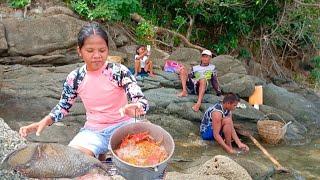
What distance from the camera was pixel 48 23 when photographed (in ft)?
36.1

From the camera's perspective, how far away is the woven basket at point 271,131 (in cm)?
930

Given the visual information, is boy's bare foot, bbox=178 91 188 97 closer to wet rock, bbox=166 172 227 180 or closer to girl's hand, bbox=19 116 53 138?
wet rock, bbox=166 172 227 180

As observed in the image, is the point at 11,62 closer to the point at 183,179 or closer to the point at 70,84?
the point at 183,179

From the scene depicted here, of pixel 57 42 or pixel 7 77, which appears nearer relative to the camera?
pixel 7 77

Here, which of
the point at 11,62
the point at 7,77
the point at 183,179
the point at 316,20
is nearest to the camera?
the point at 183,179

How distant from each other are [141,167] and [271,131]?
21.7ft

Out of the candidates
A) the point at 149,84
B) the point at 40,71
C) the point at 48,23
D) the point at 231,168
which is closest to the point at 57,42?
the point at 48,23

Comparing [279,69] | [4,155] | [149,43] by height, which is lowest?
[279,69]

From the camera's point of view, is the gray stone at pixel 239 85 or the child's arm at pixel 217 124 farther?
the gray stone at pixel 239 85

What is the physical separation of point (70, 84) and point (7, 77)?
251 inches

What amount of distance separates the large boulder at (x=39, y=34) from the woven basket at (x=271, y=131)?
4.43 m

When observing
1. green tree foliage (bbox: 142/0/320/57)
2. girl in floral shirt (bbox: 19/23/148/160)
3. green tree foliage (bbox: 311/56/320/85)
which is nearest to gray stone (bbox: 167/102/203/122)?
green tree foliage (bbox: 142/0/320/57)

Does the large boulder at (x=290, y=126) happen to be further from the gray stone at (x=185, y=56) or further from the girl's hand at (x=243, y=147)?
the gray stone at (x=185, y=56)

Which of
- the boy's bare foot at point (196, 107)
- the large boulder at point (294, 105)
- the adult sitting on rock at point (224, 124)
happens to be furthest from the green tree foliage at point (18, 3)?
the large boulder at point (294, 105)
